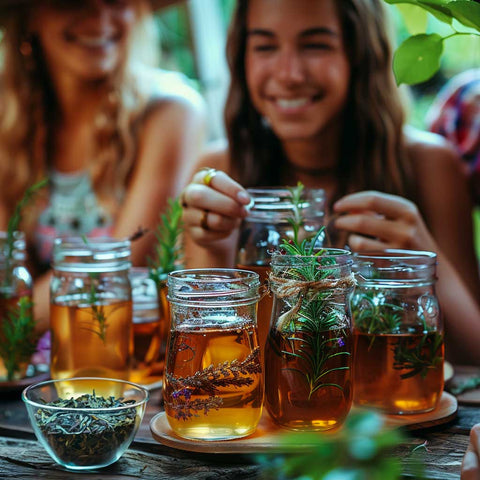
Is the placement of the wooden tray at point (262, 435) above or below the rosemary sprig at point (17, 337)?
below

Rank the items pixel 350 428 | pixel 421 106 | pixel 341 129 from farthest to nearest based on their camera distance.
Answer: pixel 421 106 → pixel 341 129 → pixel 350 428

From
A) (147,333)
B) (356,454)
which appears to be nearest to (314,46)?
(147,333)

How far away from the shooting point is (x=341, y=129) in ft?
4.93

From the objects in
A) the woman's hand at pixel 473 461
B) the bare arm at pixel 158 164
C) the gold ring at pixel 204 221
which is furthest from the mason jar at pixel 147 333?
the bare arm at pixel 158 164

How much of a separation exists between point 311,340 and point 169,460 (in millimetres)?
185

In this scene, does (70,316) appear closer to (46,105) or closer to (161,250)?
(161,250)

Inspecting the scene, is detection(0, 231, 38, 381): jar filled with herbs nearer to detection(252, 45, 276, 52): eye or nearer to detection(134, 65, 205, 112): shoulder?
detection(252, 45, 276, 52): eye

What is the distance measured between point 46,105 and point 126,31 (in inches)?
12.3

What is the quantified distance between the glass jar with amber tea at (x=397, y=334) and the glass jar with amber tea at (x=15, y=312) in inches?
17.3

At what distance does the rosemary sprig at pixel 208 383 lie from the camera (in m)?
0.65

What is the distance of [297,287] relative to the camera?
66 cm

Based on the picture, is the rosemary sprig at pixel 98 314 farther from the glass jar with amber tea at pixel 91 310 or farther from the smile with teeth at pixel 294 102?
the smile with teeth at pixel 294 102

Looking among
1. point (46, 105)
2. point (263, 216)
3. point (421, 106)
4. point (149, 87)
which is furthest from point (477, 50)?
point (421, 106)

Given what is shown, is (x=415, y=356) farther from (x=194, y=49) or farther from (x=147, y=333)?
(x=194, y=49)
